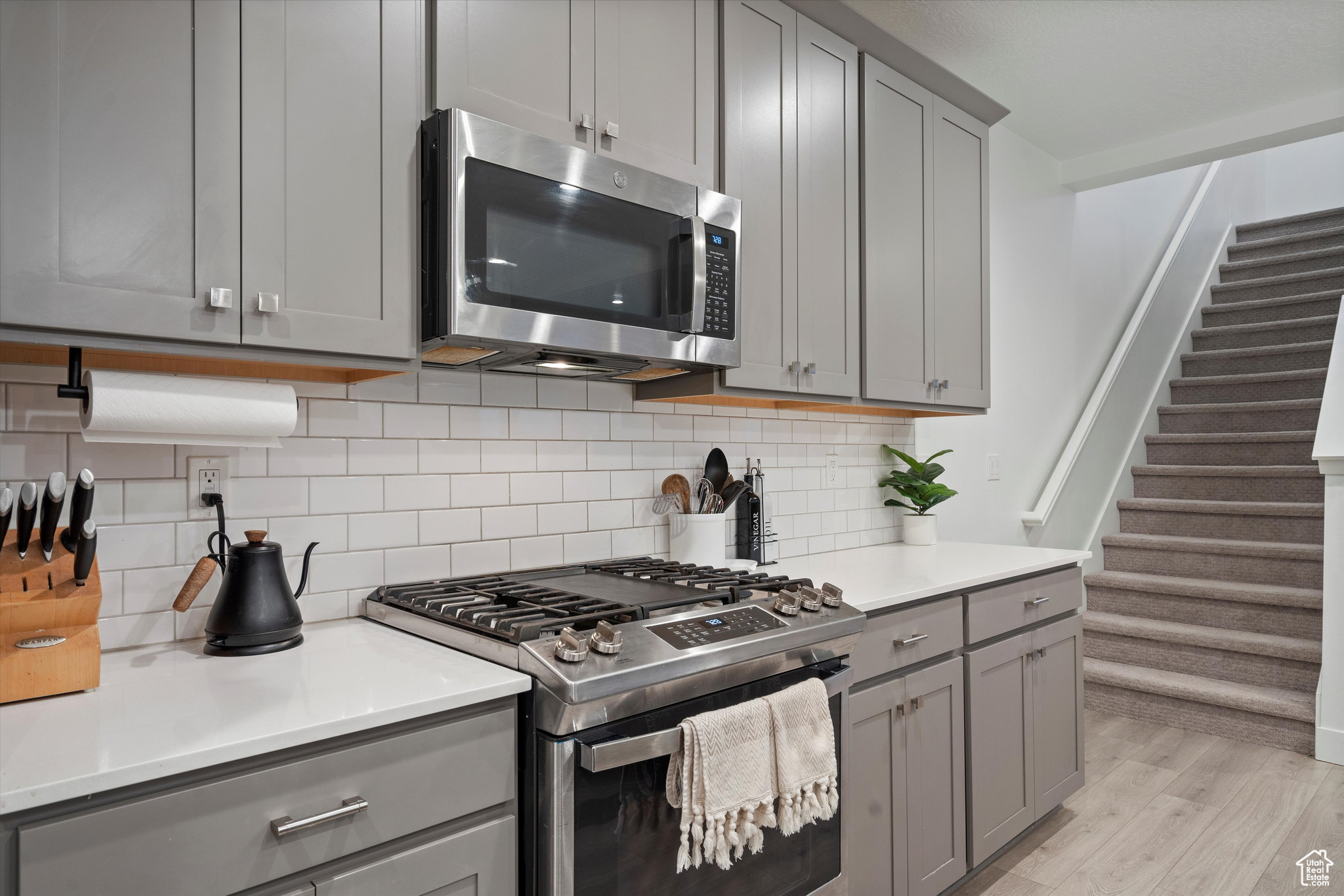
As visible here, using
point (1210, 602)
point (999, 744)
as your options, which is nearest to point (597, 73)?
point (999, 744)

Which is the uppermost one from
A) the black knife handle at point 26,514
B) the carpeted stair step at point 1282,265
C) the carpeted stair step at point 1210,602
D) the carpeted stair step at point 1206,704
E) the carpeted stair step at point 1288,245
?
the carpeted stair step at point 1288,245

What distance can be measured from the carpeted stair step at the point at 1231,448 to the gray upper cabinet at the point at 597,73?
3.95 metres

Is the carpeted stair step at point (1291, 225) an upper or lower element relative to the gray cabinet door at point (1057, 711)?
upper

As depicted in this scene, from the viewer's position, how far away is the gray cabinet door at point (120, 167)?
1091mm

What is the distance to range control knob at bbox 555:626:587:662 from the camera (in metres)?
1.23

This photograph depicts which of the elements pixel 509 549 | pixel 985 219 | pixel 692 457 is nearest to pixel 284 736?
pixel 509 549

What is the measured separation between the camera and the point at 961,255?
2.84 meters

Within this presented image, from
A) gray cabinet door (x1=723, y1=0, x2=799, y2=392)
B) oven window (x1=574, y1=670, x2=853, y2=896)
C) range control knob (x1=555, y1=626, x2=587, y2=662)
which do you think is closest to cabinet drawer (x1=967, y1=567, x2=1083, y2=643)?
gray cabinet door (x1=723, y1=0, x2=799, y2=392)

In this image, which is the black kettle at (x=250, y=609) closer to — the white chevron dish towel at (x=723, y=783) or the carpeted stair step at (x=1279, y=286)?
the white chevron dish towel at (x=723, y=783)

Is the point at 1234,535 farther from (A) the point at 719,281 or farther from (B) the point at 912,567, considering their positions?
(A) the point at 719,281

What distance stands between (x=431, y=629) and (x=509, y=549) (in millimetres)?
488

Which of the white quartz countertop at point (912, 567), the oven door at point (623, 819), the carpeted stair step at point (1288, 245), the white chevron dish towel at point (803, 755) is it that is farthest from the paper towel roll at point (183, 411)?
the carpeted stair step at point (1288, 245)

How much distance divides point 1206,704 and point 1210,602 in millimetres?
605

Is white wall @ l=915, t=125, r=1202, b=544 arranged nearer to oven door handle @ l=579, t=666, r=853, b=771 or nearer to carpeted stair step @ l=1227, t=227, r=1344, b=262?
carpeted stair step @ l=1227, t=227, r=1344, b=262
